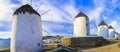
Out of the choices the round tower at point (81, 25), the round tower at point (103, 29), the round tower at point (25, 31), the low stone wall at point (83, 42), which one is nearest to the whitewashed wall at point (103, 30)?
the round tower at point (103, 29)

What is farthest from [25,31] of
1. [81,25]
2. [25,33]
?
[81,25]

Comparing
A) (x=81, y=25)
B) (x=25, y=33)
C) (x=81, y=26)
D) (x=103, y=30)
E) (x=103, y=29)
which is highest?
(x=81, y=25)

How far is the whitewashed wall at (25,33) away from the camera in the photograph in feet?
46.0

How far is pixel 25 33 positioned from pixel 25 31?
16 centimetres

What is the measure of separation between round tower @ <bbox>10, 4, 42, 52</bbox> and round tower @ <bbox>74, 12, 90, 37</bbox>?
43.3 ft

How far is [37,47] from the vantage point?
1480 cm

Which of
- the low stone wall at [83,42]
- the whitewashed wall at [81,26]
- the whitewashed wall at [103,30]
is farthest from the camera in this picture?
the whitewashed wall at [103,30]

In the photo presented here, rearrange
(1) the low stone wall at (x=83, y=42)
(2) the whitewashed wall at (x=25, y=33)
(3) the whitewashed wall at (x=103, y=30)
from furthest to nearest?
(3) the whitewashed wall at (x=103, y=30) → (1) the low stone wall at (x=83, y=42) → (2) the whitewashed wall at (x=25, y=33)

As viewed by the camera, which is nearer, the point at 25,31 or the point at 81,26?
the point at 25,31

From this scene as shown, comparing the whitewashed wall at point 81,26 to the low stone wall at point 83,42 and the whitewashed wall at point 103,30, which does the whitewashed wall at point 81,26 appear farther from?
the whitewashed wall at point 103,30

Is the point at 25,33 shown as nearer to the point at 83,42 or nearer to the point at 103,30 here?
the point at 83,42

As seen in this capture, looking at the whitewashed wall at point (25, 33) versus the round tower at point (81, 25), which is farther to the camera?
the round tower at point (81, 25)

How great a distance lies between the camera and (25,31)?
1407cm

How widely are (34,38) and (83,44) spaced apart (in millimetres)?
8205
